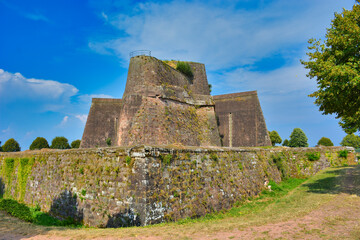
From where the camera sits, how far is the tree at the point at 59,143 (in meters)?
42.0

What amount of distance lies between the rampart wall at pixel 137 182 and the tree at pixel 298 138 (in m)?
41.9

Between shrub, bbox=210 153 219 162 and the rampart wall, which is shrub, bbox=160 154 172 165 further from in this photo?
shrub, bbox=210 153 219 162

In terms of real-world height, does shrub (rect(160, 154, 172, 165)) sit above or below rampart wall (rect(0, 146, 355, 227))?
above

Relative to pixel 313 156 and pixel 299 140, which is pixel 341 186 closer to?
pixel 313 156

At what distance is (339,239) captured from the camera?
596cm

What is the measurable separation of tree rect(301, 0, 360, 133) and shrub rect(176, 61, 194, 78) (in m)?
12.9

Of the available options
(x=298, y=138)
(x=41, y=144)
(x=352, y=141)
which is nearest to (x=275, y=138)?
(x=298, y=138)

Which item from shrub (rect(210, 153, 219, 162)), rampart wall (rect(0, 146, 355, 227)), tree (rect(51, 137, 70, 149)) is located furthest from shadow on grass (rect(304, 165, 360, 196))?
tree (rect(51, 137, 70, 149))

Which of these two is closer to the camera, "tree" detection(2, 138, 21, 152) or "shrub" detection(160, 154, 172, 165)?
"shrub" detection(160, 154, 172, 165)

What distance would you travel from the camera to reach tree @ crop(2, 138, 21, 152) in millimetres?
42938

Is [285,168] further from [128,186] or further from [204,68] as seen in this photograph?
[128,186]

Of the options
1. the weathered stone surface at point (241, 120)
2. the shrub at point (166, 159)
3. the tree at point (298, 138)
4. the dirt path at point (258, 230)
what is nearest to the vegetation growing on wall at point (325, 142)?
the tree at point (298, 138)

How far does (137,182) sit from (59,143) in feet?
130

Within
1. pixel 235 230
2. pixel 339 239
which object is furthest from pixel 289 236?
pixel 235 230
